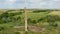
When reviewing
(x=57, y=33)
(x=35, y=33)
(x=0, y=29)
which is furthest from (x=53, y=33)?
(x=0, y=29)

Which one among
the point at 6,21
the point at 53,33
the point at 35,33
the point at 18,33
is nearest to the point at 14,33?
the point at 18,33

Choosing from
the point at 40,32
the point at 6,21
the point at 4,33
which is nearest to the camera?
the point at 4,33

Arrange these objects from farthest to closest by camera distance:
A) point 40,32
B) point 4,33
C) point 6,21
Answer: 1. point 6,21
2. point 40,32
3. point 4,33

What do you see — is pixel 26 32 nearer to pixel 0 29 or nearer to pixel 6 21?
pixel 0 29

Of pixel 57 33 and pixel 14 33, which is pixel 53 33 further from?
pixel 14 33

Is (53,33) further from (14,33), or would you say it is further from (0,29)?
(0,29)

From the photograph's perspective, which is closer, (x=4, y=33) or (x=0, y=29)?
(x=4, y=33)

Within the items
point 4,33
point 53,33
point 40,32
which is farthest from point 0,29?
point 53,33

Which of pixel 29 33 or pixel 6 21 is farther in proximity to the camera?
pixel 6 21
